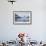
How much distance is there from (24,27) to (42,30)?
734 millimetres

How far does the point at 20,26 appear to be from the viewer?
5.32 m

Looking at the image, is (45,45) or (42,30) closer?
(45,45)

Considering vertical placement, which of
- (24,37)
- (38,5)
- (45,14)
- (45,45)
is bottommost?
(45,45)

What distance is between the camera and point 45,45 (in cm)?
333

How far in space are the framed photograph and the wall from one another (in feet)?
0.40

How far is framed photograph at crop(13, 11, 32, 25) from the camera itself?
5.29 meters

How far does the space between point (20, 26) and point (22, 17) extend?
1.22ft

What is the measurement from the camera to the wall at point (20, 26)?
17.4 ft

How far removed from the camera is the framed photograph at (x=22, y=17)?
5.29 m

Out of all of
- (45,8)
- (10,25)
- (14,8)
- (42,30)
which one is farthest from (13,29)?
(45,8)

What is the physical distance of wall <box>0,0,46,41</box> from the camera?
5.29 metres

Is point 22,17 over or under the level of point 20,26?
over

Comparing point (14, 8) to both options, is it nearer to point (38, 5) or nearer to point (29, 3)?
point (29, 3)

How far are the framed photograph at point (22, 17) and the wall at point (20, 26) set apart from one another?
12 cm
